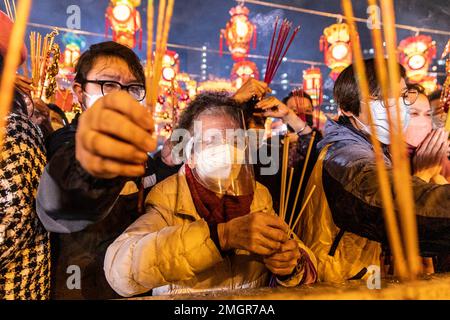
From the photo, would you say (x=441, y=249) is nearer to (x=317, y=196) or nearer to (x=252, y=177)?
(x=317, y=196)

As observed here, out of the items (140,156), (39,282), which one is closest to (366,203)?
(140,156)

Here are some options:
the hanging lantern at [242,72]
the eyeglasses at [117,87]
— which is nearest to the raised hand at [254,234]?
the eyeglasses at [117,87]

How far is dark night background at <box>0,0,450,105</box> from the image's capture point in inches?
476

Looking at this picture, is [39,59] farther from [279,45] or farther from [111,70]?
[279,45]

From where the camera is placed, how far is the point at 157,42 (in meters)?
0.68

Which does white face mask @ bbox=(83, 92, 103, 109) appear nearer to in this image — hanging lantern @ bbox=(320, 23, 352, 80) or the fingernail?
the fingernail

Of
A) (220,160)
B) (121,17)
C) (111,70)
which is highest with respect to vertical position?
(121,17)

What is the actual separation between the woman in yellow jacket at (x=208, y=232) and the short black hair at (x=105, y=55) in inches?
13.0

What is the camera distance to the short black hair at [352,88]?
1.60 m

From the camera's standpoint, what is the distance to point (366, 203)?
120cm

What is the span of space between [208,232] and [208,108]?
2.11 ft

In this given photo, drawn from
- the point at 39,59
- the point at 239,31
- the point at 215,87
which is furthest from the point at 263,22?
the point at 215,87

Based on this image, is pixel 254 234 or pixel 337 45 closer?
pixel 254 234

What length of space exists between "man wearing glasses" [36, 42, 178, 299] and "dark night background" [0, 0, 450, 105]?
7037 millimetres
